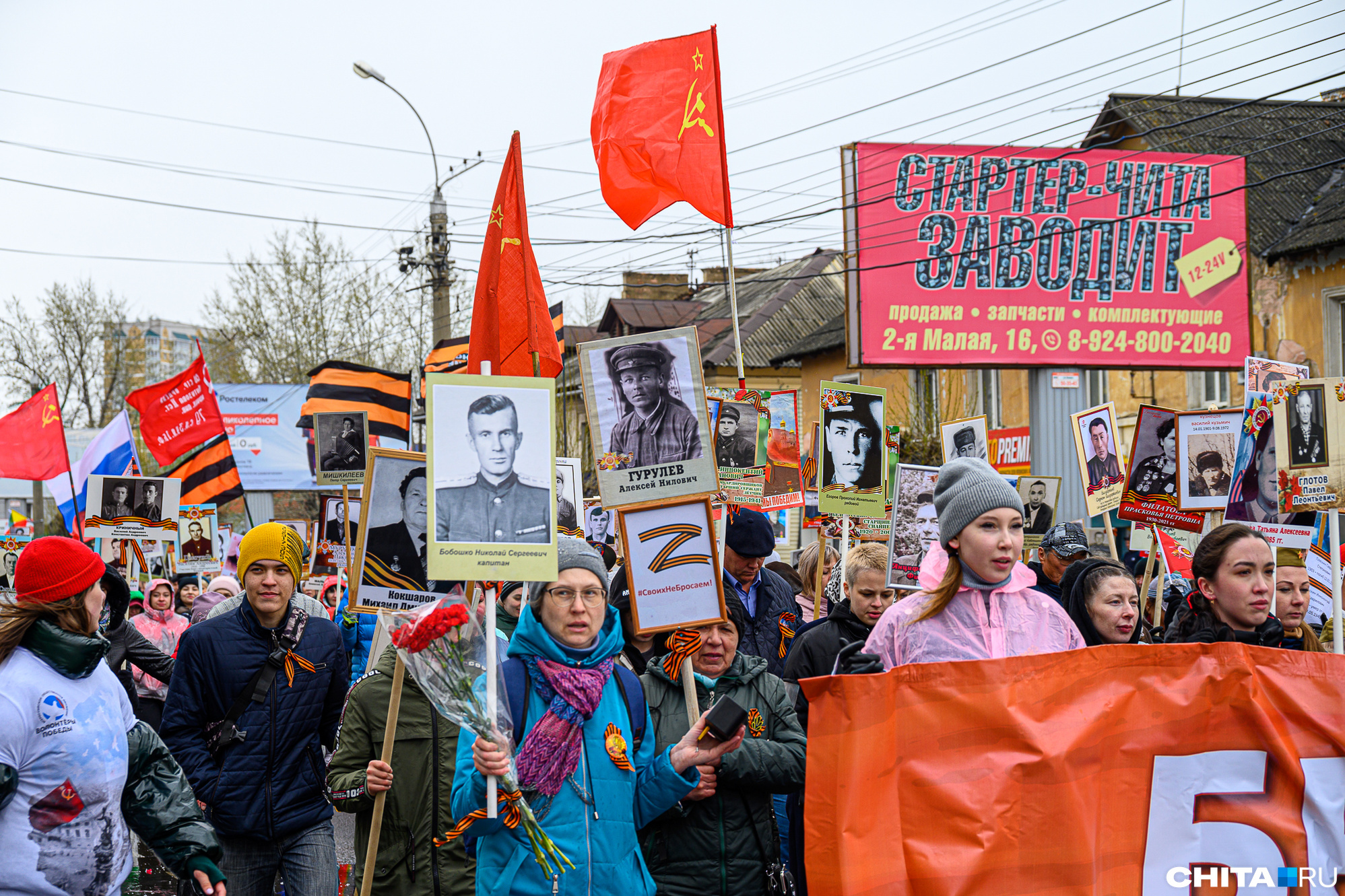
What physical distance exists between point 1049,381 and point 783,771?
17.4 m

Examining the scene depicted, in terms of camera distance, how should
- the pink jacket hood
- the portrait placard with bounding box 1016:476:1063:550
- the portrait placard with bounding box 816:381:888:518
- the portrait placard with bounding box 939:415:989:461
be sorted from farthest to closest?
the portrait placard with bounding box 1016:476:1063:550
the portrait placard with bounding box 939:415:989:461
the portrait placard with bounding box 816:381:888:518
the pink jacket hood

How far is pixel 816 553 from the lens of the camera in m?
8.69

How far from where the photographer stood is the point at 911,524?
6.83m

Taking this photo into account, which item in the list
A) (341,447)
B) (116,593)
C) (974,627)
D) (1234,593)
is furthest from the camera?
(341,447)

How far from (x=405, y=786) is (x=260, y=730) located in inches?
31.4

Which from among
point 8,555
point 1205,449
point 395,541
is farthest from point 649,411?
point 8,555

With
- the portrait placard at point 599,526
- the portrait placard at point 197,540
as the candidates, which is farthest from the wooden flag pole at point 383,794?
the portrait placard at point 197,540

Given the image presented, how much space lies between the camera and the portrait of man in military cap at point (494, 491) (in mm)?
3969

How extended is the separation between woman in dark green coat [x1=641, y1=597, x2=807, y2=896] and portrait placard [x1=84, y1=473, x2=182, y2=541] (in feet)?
32.0

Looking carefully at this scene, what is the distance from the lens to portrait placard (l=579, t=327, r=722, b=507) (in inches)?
178

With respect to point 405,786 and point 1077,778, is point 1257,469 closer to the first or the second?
point 1077,778

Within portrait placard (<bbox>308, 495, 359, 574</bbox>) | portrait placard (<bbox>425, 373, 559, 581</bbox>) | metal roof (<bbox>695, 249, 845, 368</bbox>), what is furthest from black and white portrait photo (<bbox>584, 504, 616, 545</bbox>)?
metal roof (<bbox>695, 249, 845, 368</bbox>)

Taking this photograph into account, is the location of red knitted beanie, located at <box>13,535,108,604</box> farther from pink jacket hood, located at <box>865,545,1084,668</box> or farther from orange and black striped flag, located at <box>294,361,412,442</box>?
orange and black striped flag, located at <box>294,361,412,442</box>

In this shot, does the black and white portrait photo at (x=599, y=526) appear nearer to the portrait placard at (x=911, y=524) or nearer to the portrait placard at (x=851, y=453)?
the portrait placard at (x=851, y=453)
